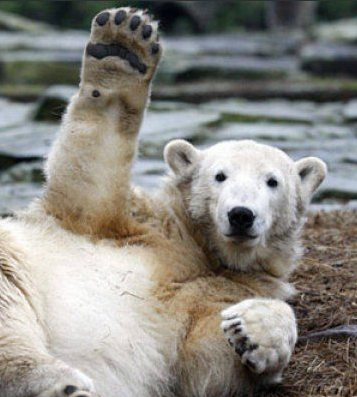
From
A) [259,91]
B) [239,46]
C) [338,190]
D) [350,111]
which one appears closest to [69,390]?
[338,190]

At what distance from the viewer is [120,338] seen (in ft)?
12.6

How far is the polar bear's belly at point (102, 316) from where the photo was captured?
3.73m

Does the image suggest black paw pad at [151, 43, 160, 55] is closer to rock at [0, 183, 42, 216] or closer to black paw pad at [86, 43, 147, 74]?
black paw pad at [86, 43, 147, 74]

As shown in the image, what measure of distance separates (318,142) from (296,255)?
4.17m

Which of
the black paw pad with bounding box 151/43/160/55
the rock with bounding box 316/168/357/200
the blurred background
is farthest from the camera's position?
the blurred background

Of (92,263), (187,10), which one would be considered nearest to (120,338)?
(92,263)

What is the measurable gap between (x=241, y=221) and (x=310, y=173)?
0.76 m

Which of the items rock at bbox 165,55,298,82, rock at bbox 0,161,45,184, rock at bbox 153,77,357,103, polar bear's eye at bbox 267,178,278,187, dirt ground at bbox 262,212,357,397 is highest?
polar bear's eye at bbox 267,178,278,187

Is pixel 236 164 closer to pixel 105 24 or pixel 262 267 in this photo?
pixel 262 267

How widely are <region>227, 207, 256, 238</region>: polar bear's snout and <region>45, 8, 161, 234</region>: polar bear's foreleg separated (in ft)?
1.52

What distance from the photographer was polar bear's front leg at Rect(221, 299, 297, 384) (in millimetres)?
3613

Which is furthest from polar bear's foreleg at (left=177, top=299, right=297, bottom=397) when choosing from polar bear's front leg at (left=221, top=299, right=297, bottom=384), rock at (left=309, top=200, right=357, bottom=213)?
rock at (left=309, top=200, right=357, bottom=213)

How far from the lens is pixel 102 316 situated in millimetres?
3850

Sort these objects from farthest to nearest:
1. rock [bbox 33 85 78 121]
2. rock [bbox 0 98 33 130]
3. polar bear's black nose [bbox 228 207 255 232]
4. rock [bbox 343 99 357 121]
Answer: rock [bbox 343 99 357 121]
rock [bbox 0 98 33 130]
rock [bbox 33 85 78 121]
polar bear's black nose [bbox 228 207 255 232]
